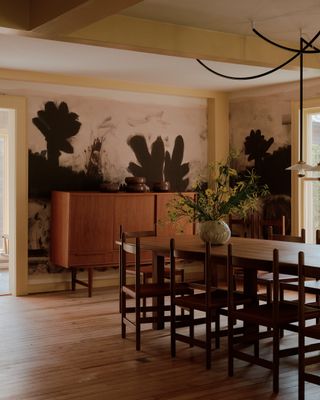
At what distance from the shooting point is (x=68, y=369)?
469 cm

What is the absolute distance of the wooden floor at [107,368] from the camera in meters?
4.16

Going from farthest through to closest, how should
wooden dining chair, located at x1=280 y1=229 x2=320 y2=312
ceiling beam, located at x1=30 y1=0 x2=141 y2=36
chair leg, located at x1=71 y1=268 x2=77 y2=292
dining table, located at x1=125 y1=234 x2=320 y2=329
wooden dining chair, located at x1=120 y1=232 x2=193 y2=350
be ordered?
1. chair leg, located at x1=71 y1=268 x2=77 y2=292
2. wooden dining chair, located at x1=120 y1=232 x2=193 y2=350
3. wooden dining chair, located at x1=280 y1=229 x2=320 y2=312
4. dining table, located at x1=125 y1=234 x2=320 y2=329
5. ceiling beam, located at x1=30 y1=0 x2=141 y2=36

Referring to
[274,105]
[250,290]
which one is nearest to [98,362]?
[250,290]

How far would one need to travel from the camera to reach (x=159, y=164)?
8750 millimetres

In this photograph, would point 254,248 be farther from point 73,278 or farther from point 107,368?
point 73,278

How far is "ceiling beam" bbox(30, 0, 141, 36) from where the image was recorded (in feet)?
13.4

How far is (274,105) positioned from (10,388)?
549 cm

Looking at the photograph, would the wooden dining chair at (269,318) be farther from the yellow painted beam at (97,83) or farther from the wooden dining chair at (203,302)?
the yellow painted beam at (97,83)

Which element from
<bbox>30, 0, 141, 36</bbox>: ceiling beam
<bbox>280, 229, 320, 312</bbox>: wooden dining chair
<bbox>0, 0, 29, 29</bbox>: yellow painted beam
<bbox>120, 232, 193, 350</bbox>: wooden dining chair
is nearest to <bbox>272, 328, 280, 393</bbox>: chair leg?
<bbox>280, 229, 320, 312</bbox>: wooden dining chair

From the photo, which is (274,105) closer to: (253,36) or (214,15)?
(253,36)

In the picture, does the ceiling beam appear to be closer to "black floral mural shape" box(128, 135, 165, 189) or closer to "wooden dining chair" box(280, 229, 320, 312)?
"wooden dining chair" box(280, 229, 320, 312)

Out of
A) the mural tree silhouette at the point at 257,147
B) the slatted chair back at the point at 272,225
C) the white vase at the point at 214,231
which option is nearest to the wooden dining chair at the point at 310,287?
the white vase at the point at 214,231

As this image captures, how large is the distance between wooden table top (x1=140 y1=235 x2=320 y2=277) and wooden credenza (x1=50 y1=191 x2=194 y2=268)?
1595 mm

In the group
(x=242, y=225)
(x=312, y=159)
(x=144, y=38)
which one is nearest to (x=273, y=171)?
(x=312, y=159)
